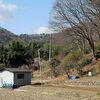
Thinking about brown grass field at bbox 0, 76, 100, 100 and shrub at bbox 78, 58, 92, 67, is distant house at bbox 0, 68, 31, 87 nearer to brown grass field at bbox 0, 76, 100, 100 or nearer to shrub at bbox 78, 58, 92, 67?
brown grass field at bbox 0, 76, 100, 100

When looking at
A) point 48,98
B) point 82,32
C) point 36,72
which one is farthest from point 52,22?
point 48,98

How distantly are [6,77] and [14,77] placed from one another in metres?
1.96

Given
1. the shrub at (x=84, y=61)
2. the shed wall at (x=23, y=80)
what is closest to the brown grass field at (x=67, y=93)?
the shed wall at (x=23, y=80)

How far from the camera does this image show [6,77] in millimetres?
64188

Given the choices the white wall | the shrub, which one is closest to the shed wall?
the white wall

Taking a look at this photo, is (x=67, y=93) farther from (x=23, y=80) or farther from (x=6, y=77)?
(x=6, y=77)

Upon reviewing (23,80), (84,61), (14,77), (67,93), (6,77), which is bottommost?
(67,93)

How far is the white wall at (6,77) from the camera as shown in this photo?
63.0m

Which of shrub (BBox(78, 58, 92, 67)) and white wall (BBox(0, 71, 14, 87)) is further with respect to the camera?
shrub (BBox(78, 58, 92, 67))

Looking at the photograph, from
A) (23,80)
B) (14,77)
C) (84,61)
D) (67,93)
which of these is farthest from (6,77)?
(67,93)

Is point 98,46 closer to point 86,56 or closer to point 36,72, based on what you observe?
point 86,56

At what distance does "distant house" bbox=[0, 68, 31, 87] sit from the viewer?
62812mm

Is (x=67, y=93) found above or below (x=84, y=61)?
below

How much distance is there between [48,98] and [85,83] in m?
14.1
